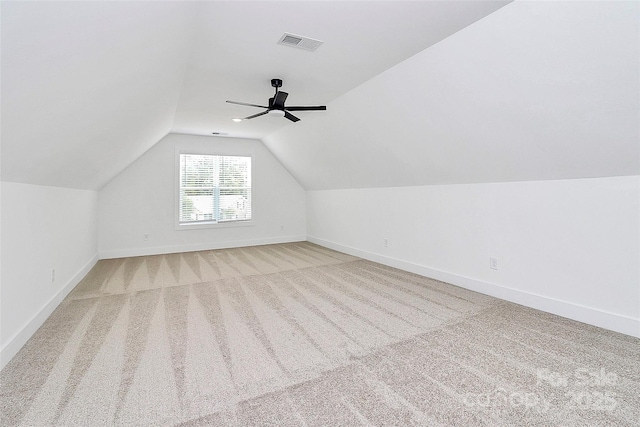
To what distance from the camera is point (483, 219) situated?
3.61 meters

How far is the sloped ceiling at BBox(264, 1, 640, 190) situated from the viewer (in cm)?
192

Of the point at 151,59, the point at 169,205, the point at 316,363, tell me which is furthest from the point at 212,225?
the point at 316,363

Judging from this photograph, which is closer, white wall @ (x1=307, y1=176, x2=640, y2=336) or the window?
white wall @ (x1=307, y1=176, x2=640, y2=336)

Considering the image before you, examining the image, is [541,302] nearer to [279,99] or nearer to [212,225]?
[279,99]

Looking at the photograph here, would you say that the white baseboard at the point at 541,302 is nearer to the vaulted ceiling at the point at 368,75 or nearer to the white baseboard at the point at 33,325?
the vaulted ceiling at the point at 368,75

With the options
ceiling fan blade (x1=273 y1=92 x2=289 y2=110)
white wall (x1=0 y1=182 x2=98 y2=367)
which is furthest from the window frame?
ceiling fan blade (x1=273 y1=92 x2=289 y2=110)

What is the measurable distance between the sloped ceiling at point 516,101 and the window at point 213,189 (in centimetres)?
345

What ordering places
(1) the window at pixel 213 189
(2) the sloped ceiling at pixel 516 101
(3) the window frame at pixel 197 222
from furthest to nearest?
(1) the window at pixel 213 189 → (3) the window frame at pixel 197 222 → (2) the sloped ceiling at pixel 516 101

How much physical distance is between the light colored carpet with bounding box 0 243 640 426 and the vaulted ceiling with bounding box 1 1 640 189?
56.1 inches

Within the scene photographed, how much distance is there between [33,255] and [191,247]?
12.9 feet

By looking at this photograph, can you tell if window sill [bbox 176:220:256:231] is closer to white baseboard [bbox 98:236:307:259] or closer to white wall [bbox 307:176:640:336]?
white baseboard [bbox 98:236:307:259]

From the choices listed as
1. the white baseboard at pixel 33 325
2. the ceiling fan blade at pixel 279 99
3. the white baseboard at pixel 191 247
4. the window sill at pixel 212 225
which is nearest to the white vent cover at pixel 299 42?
the ceiling fan blade at pixel 279 99

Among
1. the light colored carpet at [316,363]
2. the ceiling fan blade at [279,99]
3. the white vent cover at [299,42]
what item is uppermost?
the white vent cover at [299,42]

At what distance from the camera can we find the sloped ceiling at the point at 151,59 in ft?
4.45
